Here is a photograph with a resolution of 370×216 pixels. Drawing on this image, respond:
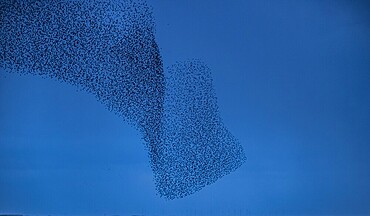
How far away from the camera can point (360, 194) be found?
14.1 feet

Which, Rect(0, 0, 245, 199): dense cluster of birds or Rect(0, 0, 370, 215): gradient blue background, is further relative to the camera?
Rect(0, 0, 245, 199): dense cluster of birds

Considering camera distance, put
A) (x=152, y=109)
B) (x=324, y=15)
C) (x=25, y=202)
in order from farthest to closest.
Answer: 1. (x=324, y=15)
2. (x=152, y=109)
3. (x=25, y=202)

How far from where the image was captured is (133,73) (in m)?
4.11

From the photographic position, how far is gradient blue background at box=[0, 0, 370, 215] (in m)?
3.92

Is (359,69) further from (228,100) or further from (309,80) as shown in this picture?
(228,100)

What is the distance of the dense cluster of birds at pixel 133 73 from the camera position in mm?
4027

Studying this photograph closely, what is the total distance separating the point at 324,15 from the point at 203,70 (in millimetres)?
1312

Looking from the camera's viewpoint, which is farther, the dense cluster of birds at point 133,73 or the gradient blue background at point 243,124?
the dense cluster of birds at point 133,73

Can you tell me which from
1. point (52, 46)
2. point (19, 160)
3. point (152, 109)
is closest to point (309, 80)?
point (152, 109)

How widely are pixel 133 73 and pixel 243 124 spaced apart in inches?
43.3

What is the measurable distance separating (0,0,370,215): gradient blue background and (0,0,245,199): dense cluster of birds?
0.09m

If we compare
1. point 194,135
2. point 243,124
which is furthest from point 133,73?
point 243,124

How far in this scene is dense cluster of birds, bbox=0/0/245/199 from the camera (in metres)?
4.03

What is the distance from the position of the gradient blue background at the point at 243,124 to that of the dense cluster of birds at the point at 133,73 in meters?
0.09
